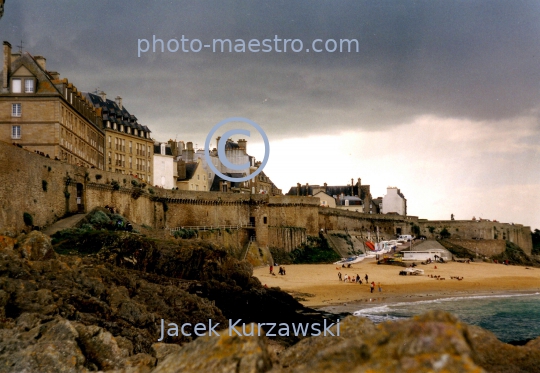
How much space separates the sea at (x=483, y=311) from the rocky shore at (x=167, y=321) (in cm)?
359

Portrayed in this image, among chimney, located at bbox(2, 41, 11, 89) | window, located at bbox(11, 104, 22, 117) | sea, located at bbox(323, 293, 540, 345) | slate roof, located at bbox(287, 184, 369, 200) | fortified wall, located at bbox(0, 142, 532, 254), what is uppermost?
chimney, located at bbox(2, 41, 11, 89)

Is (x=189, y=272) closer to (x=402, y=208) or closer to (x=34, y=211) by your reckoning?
(x=34, y=211)

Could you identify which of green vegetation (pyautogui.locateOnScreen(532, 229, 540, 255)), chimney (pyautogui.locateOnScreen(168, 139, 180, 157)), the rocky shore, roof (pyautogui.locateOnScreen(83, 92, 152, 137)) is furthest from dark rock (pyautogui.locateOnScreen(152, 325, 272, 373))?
green vegetation (pyautogui.locateOnScreen(532, 229, 540, 255))

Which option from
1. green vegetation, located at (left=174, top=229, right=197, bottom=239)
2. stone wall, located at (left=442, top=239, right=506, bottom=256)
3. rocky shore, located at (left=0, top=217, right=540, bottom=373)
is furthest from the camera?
stone wall, located at (left=442, top=239, right=506, bottom=256)

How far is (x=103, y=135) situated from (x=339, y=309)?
75.4 feet

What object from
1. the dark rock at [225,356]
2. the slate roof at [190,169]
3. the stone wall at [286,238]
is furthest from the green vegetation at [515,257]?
the dark rock at [225,356]

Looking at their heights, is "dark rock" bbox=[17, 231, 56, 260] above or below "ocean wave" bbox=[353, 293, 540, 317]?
above

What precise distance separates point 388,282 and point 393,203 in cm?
3817

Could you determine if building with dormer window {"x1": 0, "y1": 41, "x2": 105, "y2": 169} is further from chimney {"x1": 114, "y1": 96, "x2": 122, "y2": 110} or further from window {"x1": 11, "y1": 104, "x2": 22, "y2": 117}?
chimney {"x1": 114, "y1": 96, "x2": 122, "y2": 110}

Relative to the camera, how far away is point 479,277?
42.4 metres

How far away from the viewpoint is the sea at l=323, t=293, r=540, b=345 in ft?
77.6

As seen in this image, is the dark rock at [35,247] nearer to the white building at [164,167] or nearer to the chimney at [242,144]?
the chimney at [242,144]

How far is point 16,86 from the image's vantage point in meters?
31.2

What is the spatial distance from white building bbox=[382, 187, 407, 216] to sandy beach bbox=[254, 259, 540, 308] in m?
23.6
